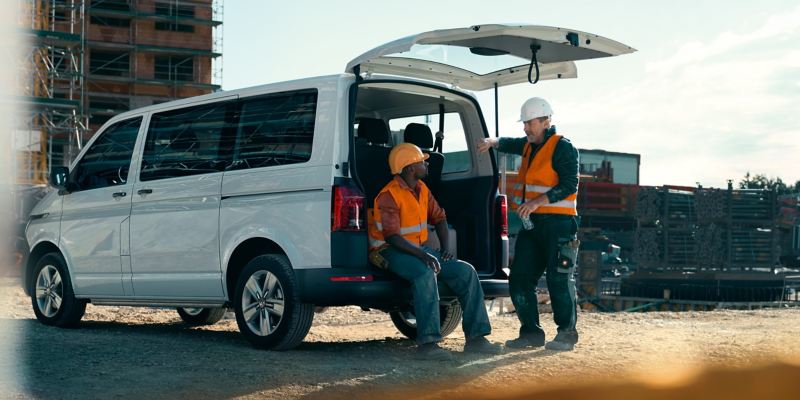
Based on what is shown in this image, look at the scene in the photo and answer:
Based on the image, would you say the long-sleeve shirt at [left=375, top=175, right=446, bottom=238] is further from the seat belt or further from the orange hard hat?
the seat belt

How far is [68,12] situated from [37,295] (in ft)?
166

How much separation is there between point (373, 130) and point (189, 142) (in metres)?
1.45

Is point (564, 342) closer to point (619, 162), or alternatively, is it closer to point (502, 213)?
point (502, 213)

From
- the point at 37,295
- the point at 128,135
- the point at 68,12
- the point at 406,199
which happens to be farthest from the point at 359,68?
the point at 68,12

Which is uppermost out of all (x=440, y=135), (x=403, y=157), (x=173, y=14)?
(x=173, y=14)

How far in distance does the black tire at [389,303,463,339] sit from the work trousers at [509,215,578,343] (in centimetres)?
87

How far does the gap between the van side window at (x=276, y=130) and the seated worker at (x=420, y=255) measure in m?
0.63

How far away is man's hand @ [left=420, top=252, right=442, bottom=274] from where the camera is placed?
6609mm

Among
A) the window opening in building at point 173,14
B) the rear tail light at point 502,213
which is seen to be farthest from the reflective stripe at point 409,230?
the window opening in building at point 173,14

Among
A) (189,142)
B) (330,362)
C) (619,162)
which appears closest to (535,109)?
(330,362)

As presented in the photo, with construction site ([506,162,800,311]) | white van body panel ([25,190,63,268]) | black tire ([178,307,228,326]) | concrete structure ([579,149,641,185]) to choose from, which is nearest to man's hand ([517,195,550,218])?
black tire ([178,307,228,326])

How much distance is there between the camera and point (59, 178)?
Result: 8.77 m

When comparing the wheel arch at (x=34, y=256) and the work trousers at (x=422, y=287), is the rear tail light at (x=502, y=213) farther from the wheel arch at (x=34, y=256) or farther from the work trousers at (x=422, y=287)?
the wheel arch at (x=34, y=256)

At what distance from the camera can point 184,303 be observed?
7637 mm
